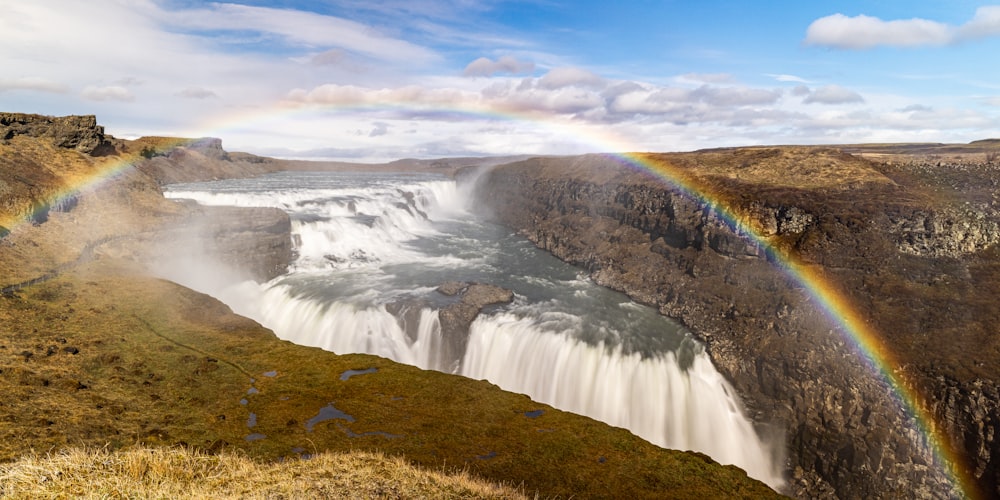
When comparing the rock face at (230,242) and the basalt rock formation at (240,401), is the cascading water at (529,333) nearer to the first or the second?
the rock face at (230,242)

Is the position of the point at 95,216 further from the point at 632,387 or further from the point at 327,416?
the point at 632,387

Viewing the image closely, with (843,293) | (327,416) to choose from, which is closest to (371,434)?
(327,416)

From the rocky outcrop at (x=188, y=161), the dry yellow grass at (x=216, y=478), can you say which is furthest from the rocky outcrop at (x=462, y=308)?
the rocky outcrop at (x=188, y=161)

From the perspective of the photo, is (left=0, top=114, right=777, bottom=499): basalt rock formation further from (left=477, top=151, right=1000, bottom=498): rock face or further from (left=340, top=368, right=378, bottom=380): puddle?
(left=477, top=151, right=1000, bottom=498): rock face

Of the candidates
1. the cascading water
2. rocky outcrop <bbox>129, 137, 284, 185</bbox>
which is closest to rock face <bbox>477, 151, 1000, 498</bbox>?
the cascading water

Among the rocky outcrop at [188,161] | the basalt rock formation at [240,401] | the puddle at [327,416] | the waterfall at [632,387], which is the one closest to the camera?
the basalt rock formation at [240,401]

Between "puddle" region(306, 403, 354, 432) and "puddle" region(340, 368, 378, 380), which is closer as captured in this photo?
"puddle" region(306, 403, 354, 432)
